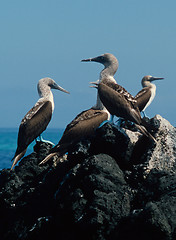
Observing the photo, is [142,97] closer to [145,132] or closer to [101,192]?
[145,132]

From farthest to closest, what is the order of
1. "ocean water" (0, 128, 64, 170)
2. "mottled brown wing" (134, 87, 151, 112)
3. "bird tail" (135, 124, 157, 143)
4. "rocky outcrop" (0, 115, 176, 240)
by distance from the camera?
"ocean water" (0, 128, 64, 170) < "mottled brown wing" (134, 87, 151, 112) < "bird tail" (135, 124, 157, 143) < "rocky outcrop" (0, 115, 176, 240)

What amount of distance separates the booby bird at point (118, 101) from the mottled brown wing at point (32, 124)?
1562 mm

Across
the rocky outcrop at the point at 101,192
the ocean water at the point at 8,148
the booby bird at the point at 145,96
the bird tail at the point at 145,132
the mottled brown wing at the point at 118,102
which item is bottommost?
the rocky outcrop at the point at 101,192

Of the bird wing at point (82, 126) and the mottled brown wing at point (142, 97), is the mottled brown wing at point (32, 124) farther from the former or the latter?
the mottled brown wing at point (142, 97)

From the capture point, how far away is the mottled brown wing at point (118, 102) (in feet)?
32.6

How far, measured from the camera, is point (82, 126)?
406 inches

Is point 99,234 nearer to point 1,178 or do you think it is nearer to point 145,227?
point 145,227

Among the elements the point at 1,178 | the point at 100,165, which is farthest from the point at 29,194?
the point at 100,165

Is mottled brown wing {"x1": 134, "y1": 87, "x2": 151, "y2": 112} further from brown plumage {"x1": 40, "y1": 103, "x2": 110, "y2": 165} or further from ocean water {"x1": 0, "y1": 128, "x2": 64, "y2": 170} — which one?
ocean water {"x1": 0, "y1": 128, "x2": 64, "y2": 170}

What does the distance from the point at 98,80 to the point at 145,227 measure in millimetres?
5152

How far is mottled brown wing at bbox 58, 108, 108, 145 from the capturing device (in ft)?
33.5

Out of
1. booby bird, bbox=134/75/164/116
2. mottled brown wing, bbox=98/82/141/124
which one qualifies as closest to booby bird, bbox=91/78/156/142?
mottled brown wing, bbox=98/82/141/124

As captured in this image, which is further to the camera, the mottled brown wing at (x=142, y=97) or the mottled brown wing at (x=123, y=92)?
the mottled brown wing at (x=142, y=97)

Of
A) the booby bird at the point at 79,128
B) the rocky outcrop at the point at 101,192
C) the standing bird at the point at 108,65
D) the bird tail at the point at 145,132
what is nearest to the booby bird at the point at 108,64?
the standing bird at the point at 108,65
